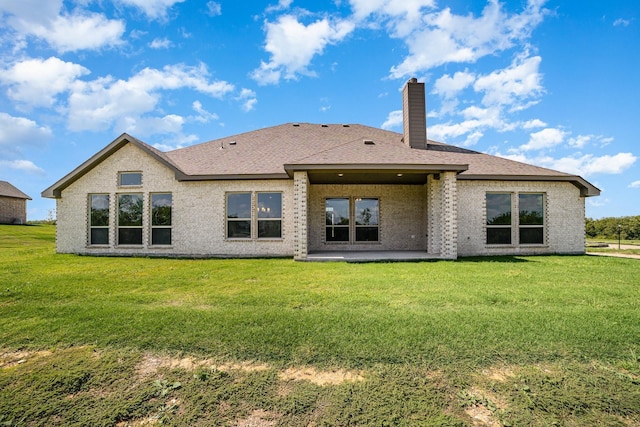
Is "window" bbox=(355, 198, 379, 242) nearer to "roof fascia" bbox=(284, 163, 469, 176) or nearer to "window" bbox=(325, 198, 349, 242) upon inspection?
"window" bbox=(325, 198, 349, 242)

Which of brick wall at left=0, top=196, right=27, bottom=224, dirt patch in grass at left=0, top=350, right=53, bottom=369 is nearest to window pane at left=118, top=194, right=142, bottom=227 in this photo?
dirt patch in grass at left=0, top=350, right=53, bottom=369

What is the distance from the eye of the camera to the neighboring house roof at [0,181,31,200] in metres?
36.6

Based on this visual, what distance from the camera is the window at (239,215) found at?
1223cm

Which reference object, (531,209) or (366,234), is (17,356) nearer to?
(366,234)

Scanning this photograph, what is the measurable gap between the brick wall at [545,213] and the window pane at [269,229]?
24.2ft

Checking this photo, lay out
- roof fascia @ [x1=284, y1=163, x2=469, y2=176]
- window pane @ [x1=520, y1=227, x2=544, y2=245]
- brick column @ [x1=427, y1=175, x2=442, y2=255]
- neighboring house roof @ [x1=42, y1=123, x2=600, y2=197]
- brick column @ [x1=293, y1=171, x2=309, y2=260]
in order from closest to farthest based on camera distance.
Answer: roof fascia @ [x1=284, y1=163, x2=469, y2=176], neighboring house roof @ [x1=42, y1=123, x2=600, y2=197], brick column @ [x1=293, y1=171, x2=309, y2=260], brick column @ [x1=427, y1=175, x2=442, y2=255], window pane @ [x1=520, y1=227, x2=544, y2=245]

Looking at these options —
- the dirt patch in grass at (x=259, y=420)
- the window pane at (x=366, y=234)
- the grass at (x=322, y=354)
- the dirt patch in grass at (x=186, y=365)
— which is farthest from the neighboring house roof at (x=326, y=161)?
the dirt patch in grass at (x=259, y=420)

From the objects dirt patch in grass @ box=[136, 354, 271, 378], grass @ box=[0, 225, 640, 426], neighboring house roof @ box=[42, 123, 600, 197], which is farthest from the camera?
neighboring house roof @ box=[42, 123, 600, 197]

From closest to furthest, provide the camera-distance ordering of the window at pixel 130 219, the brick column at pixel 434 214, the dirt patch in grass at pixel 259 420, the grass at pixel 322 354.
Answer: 1. the dirt patch in grass at pixel 259 420
2. the grass at pixel 322 354
3. the brick column at pixel 434 214
4. the window at pixel 130 219

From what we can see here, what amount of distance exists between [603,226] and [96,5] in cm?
3739

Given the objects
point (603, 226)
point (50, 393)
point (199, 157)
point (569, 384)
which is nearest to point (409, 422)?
point (569, 384)

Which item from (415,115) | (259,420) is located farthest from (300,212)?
(259,420)

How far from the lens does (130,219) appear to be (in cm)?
1270

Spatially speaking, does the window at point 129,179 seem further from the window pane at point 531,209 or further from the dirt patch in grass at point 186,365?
the window pane at point 531,209
